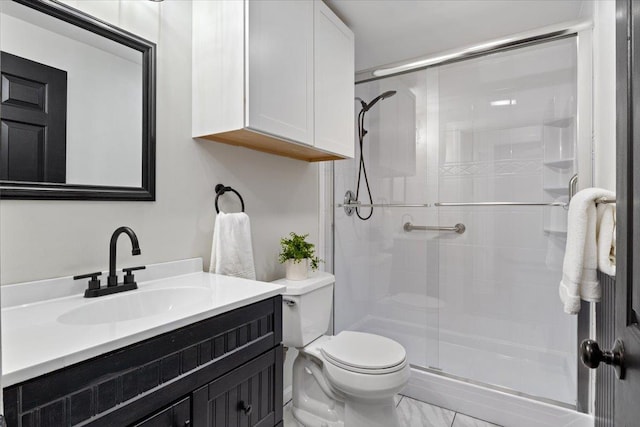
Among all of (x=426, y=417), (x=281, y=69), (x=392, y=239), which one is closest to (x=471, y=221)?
(x=392, y=239)

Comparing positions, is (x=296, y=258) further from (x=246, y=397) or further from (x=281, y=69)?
(x=281, y=69)

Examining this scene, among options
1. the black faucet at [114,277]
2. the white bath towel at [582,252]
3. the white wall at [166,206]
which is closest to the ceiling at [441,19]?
the white wall at [166,206]

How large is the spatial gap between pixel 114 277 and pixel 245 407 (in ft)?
1.98

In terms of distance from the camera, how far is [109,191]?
116 centimetres

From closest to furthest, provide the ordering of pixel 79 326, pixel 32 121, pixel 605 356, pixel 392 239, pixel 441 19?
1. pixel 605 356
2. pixel 79 326
3. pixel 32 121
4. pixel 441 19
5. pixel 392 239

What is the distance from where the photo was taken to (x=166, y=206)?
4.40ft

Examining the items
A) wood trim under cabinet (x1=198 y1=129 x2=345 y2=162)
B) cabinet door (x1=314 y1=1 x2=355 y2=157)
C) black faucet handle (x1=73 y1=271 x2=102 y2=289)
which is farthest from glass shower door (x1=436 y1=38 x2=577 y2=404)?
black faucet handle (x1=73 y1=271 x2=102 y2=289)

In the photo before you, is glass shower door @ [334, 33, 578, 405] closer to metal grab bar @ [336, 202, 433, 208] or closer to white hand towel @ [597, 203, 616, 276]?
metal grab bar @ [336, 202, 433, 208]

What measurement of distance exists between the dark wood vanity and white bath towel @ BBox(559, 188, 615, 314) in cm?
116

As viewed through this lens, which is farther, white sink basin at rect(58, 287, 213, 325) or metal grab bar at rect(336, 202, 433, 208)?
metal grab bar at rect(336, 202, 433, 208)

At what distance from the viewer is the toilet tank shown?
162cm

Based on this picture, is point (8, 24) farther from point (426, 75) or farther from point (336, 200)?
point (426, 75)

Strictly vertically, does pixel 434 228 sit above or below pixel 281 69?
below

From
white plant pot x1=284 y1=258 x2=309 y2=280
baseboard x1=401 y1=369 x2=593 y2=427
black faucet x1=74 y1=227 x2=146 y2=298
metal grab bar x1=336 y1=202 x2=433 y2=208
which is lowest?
baseboard x1=401 y1=369 x2=593 y2=427
